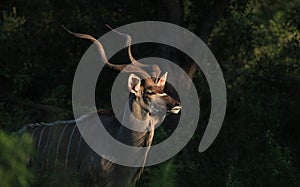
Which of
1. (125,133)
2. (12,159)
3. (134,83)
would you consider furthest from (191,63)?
(12,159)

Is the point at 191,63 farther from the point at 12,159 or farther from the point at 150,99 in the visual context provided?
the point at 12,159

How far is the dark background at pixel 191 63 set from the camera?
288 inches

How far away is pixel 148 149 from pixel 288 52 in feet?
11.0

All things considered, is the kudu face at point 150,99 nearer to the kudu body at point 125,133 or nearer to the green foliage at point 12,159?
the kudu body at point 125,133

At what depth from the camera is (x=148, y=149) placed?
535 centimetres

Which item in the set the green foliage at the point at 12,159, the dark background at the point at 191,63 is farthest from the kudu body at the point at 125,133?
the green foliage at the point at 12,159

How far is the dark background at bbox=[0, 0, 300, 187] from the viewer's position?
7312 millimetres

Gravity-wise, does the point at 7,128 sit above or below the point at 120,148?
below

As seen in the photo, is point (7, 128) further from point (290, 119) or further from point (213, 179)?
point (290, 119)

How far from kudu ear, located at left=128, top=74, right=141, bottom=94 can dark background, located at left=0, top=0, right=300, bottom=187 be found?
1.56 m

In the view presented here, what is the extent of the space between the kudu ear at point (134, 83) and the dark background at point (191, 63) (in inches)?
61.4

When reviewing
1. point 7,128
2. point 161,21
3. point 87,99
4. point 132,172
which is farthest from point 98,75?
point 132,172

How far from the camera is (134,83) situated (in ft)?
17.5

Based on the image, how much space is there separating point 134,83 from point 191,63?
2467mm
